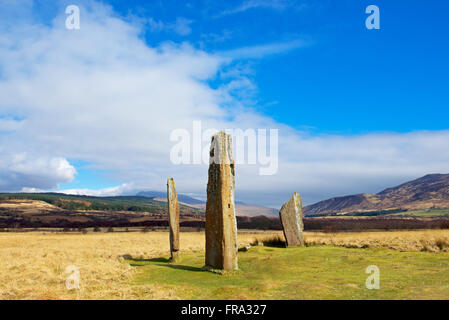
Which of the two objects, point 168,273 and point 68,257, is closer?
point 168,273

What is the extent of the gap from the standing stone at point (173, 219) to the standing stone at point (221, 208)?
433 centimetres

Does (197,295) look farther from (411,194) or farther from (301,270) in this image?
(411,194)

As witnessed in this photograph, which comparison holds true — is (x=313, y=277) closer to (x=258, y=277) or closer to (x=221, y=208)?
(x=258, y=277)

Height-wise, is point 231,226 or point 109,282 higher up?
point 231,226

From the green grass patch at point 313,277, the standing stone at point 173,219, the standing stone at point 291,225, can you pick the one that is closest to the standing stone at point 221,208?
the green grass patch at point 313,277

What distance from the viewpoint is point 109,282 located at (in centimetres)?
1213

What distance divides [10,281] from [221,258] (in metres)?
7.50

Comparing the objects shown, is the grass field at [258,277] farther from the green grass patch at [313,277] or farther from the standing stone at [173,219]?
the standing stone at [173,219]

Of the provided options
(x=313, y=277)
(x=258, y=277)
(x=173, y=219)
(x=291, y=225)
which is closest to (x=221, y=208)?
(x=258, y=277)

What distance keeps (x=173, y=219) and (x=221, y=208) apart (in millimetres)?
5681

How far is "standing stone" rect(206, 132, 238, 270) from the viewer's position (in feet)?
45.2

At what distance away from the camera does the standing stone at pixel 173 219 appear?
60.3ft

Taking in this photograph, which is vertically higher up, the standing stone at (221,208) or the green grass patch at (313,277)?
the standing stone at (221,208)
